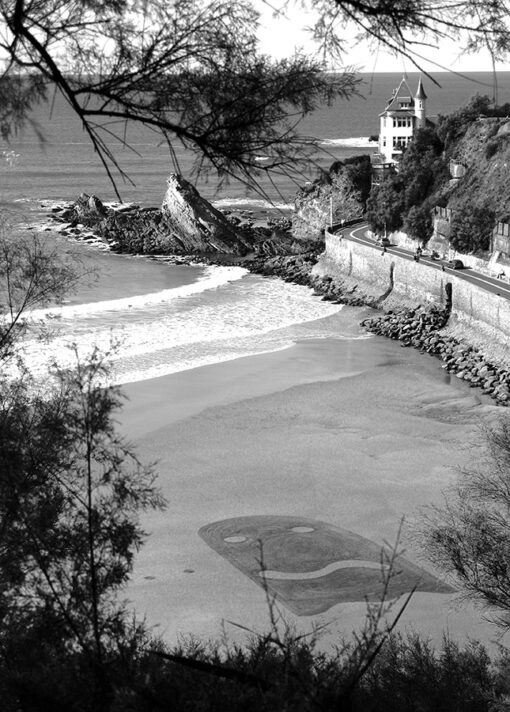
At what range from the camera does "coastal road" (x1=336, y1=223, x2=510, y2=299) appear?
133 feet

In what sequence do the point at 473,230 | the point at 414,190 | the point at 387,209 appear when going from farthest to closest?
the point at 414,190 → the point at 387,209 → the point at 473,230

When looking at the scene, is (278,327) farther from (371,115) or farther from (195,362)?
(371,115)

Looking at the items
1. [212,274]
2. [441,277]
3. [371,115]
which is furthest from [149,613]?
[371,115]

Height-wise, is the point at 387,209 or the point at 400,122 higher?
the point at 400,122

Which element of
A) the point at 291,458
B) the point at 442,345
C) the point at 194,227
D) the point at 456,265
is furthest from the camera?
the point at 194,227

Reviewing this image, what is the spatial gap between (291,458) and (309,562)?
6171mm

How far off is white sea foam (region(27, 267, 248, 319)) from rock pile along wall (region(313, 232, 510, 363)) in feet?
18.7

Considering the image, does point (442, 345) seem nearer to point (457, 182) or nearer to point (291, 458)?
point (291, 458)

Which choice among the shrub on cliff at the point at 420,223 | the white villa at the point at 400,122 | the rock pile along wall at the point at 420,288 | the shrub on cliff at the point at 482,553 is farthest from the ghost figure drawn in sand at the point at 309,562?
the white villa at the point at 400,122

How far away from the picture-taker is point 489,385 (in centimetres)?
3247

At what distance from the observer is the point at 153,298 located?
49219mm

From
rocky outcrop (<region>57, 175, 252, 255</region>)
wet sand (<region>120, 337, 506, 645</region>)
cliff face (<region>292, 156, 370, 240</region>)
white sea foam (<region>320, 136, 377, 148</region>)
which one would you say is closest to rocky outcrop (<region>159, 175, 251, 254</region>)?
rocky outcrop (<region>57, 175, 252, 255</region>)

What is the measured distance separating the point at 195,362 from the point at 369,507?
14.9m

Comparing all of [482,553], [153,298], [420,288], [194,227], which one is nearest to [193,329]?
[153,298]
